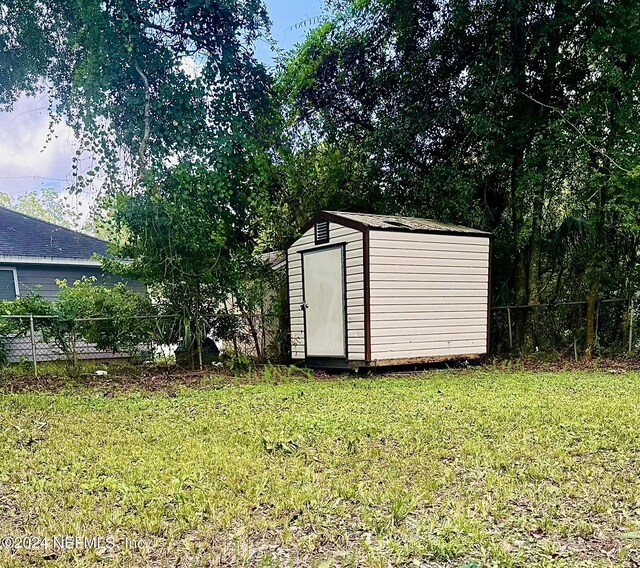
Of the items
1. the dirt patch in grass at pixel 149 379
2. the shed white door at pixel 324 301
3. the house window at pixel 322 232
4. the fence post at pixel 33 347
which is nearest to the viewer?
the dirt patch in grass at pixel 149 379

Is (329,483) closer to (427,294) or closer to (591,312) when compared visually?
(427,294)

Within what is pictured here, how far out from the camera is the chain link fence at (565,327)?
7.86 metres

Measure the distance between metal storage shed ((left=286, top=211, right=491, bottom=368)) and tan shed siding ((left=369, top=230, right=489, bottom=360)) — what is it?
14 millimetres

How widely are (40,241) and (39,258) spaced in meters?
0.83

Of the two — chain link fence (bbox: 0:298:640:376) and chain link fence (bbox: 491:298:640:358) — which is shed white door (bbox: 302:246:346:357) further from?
chain link fence (bbox: 491:298:640:358)

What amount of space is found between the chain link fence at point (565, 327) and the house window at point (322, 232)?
336cm

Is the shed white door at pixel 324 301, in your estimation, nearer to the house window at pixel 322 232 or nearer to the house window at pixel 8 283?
the house window at pixel 322 232

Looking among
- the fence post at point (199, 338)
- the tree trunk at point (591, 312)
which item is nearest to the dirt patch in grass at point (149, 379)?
the fence post at point (199, 338)

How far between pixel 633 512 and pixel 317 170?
7723 mm

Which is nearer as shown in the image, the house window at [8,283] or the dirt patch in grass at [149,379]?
the dirt patch in grass at [149,379]

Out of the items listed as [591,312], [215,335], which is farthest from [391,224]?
[591,312]

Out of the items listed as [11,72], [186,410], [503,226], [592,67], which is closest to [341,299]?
[186,410]

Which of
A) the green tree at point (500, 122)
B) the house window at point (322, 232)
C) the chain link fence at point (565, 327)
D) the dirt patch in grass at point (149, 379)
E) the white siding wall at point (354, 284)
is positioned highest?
the green tree at point (500, 122)

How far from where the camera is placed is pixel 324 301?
707 centimetres
